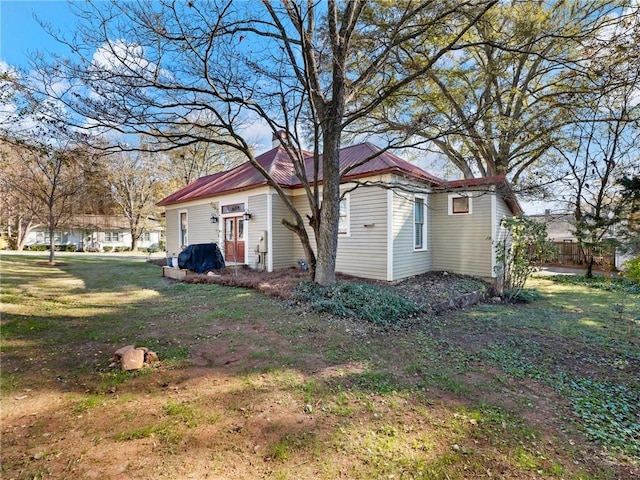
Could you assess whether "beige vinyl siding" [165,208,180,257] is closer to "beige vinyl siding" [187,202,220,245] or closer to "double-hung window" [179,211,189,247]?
"double-hung window" [179,211,189,247]

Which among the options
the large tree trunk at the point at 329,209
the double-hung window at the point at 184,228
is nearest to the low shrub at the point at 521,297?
the large tree trunk at the point at 329,209

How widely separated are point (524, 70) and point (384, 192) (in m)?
12.0

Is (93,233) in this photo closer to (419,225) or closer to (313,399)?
(419,225)

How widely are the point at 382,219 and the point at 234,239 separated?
637 centimetres

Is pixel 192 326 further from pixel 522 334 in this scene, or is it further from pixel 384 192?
pixel 384 192

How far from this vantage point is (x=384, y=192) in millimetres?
9312

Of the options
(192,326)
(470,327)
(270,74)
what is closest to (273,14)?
(270,74)

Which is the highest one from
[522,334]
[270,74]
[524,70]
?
[524,70]

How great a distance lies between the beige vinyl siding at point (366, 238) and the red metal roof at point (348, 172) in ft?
2.35

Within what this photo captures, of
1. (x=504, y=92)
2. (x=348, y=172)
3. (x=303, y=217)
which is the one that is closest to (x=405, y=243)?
(x=348, y=172)

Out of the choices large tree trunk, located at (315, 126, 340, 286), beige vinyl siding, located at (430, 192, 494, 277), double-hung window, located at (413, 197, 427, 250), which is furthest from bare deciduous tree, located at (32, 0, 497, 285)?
beige vinyl siding, located at (430, 192, 494, 277)

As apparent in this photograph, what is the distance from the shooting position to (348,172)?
8.90m

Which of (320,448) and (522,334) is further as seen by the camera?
(522,334)

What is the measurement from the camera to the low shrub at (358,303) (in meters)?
5.87
